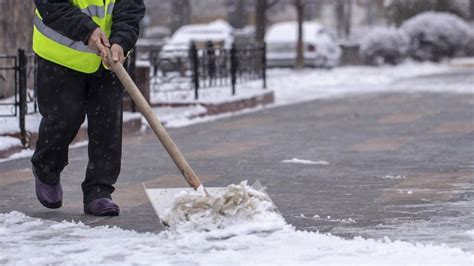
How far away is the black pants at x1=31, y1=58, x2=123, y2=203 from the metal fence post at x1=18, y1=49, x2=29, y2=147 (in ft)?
13.4

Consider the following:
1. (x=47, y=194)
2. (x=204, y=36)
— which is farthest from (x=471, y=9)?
(x=47, y=194)

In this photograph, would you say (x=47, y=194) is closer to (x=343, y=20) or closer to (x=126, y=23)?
(x=126, y=23)

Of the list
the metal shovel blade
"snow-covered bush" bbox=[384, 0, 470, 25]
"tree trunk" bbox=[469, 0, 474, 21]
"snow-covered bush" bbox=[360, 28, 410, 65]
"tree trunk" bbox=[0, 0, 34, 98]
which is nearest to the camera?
the metal shovel blade

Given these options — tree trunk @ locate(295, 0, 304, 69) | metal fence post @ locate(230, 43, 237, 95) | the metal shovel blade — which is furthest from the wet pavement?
tree trunk @ locate(295, 0, 304, 69)

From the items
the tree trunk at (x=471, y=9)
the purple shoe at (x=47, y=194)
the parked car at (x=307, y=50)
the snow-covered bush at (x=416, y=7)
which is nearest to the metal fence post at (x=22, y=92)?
the purple shoe at (x=47, y=194)

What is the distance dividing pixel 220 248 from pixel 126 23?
1594mm

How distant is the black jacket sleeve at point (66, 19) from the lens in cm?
602

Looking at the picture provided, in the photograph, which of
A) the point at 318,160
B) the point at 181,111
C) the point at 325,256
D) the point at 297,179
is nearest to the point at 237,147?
the point at 318,160

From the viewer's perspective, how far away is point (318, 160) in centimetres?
932

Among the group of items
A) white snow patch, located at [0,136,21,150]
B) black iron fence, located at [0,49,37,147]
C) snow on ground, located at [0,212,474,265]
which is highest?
black iron fence, located at [0,49,37,147]

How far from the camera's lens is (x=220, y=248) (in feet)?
17.1

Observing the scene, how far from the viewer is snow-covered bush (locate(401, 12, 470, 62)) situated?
34.9 meters

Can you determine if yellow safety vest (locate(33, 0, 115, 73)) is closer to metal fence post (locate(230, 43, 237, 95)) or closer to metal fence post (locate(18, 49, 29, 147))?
metal fence post (locate(18, 49, 29, 147))

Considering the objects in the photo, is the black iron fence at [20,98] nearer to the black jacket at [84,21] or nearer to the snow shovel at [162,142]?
the black jacket at [84,21]
